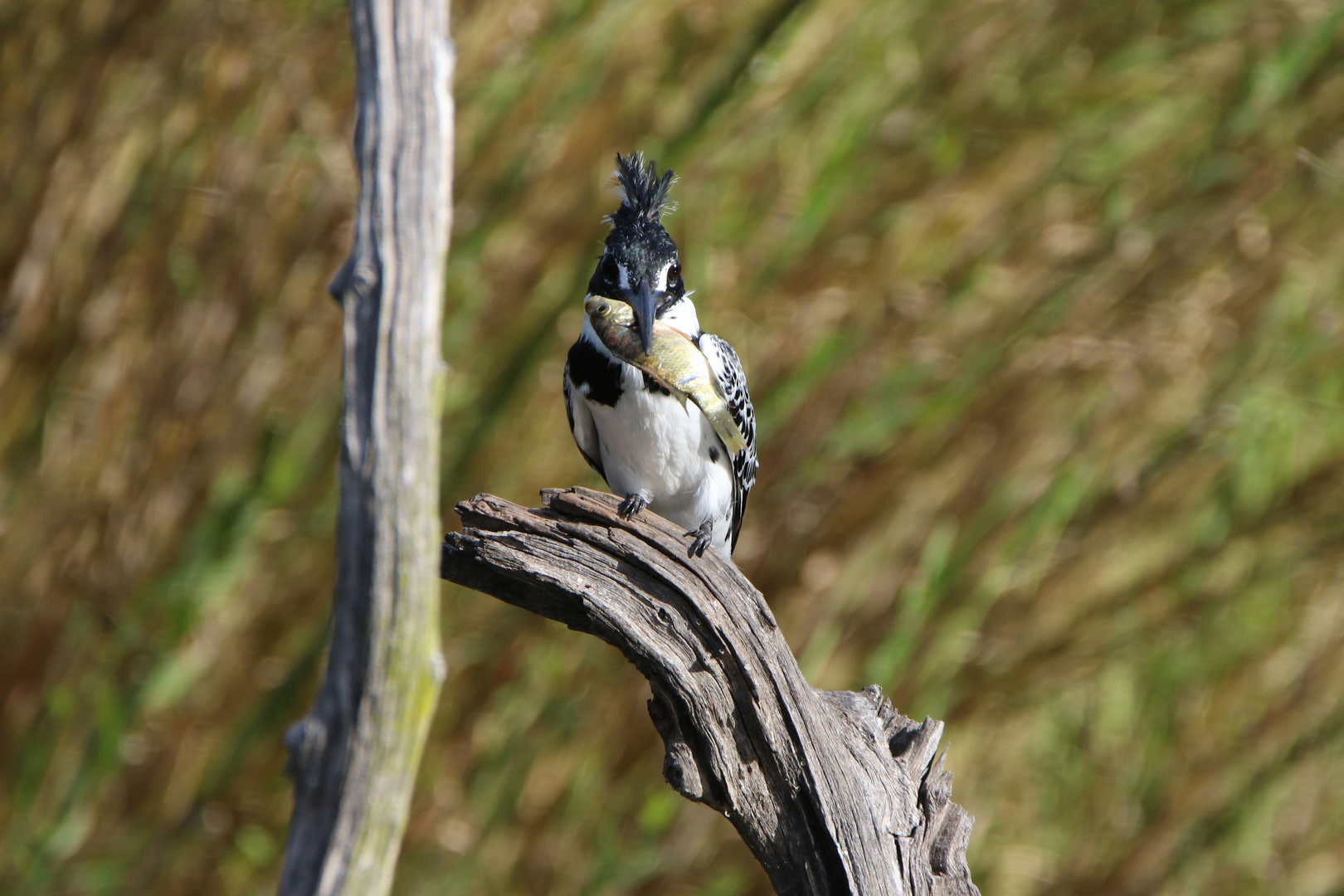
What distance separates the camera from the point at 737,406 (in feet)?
8.27

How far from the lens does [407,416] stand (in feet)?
3.49

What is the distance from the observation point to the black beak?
2.00 meters

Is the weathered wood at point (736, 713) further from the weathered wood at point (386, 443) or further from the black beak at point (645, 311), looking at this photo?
the weathered wood at point (386, 443)

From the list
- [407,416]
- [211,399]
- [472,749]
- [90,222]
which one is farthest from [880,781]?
[90,222]

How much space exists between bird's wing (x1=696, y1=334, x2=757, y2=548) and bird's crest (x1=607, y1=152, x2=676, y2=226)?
0.28m

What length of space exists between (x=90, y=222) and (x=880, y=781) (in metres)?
2.34

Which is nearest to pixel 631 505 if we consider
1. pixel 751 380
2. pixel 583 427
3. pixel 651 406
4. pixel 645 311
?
Answer: pixel 651 406

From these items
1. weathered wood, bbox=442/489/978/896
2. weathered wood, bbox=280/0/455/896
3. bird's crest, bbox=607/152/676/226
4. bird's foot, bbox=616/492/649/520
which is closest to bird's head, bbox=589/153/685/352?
bird's crest, bbox=607/152/676/226

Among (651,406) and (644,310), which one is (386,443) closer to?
(644,310)

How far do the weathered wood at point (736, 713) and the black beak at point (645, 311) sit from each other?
344mm

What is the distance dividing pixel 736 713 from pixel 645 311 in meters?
0.68

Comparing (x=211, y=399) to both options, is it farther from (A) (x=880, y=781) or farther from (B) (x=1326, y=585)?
(B) (x=1326, y=585)

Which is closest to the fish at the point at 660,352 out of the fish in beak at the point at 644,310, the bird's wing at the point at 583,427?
the fish in beak at the point at 644,310

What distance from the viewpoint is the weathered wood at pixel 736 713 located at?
1767mm
